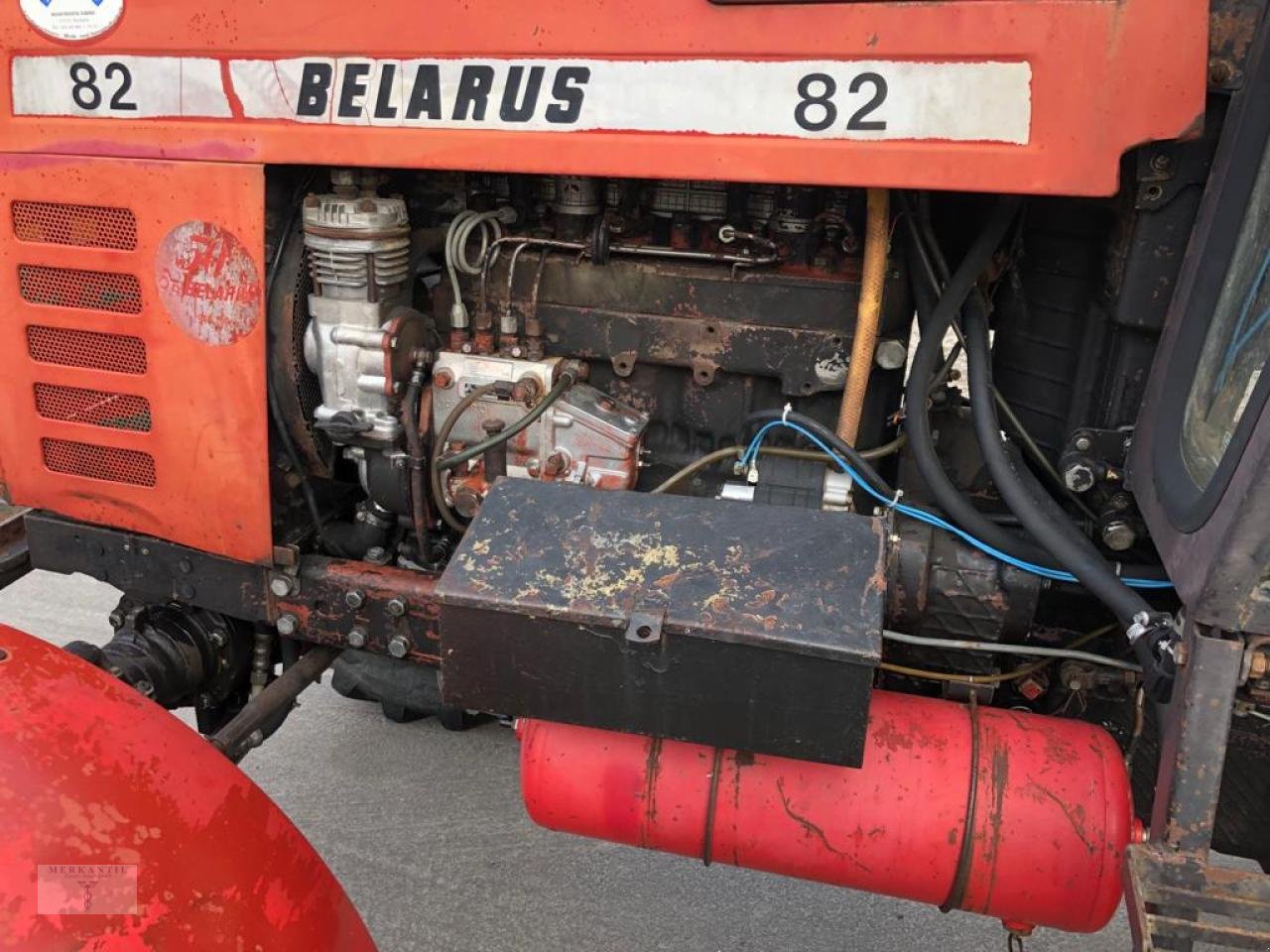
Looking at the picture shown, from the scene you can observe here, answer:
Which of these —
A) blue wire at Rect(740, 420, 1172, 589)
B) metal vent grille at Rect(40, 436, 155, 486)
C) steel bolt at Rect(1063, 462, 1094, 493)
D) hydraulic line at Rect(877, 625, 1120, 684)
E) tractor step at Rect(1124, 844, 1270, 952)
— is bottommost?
tractor step at Rect(1124, 844, 1270, 952)

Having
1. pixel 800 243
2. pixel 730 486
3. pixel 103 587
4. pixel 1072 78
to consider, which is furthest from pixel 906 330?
pixel 103 587

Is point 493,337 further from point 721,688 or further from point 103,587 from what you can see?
point 103,587

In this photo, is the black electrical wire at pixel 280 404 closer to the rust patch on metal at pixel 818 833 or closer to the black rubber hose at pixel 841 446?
the black rubber hose at pixel 841 446

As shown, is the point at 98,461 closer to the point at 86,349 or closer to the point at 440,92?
the point at 86,349

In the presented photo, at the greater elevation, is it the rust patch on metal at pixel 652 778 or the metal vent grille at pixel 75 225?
the metal vent grille at pixel 75 225

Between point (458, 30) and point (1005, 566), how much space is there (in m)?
1.15

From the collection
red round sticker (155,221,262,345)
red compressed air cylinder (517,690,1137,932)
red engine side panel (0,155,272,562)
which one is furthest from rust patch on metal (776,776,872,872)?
red round sticker (155,221,262,345)

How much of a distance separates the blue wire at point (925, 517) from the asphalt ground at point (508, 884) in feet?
3.36

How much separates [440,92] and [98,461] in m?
1.00

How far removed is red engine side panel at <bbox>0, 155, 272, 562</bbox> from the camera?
1735 mm

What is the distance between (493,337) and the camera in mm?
1833

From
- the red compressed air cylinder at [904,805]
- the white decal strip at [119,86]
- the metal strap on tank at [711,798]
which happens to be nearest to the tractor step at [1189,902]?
the red compressed air cylinder at [904,805]

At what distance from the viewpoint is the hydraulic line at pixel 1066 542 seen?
1295 mm

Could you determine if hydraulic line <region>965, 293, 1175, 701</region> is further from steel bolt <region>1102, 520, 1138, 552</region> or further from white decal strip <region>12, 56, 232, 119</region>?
white decal strip <region>12, 56, 232, 119</region>
